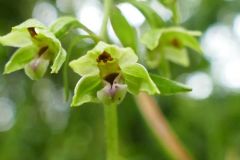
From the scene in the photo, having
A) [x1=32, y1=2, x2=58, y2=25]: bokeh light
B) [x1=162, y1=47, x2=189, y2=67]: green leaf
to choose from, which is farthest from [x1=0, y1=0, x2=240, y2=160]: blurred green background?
[x1=162, y1=47, x2=189, y2=67]: green leaf

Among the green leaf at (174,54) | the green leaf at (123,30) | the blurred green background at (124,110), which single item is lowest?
the blurred green background at (124,110)

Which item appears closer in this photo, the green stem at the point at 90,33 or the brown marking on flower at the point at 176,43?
the green stem at the point at 90,33

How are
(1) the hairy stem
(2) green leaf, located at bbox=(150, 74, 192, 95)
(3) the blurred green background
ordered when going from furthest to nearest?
(3) the blurred green background < (1) the hairy stem < (2) green leaf, located at bbox=(150, 74, 192, 95)

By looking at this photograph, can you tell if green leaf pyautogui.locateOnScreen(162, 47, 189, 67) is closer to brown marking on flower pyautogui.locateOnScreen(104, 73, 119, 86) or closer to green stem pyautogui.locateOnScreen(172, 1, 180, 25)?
green stem pyautogui.locateOnScreen(172, 1, 180, 25)

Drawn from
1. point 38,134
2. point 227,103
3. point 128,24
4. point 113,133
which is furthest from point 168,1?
point 38,134

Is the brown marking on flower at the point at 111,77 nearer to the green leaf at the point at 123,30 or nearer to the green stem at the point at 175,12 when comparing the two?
the green leaf at the point at 123,30

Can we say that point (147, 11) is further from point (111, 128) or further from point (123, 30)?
point (111, 128)

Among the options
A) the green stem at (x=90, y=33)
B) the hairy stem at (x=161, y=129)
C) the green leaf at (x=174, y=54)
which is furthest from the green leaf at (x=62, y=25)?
the hairy stem at (x=161, y=129)

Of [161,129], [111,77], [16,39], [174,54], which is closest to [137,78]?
[111,77]

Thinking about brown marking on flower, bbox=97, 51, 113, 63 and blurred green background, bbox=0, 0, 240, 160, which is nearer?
brown marking on flower, bbox=97, 51, 113, 63
